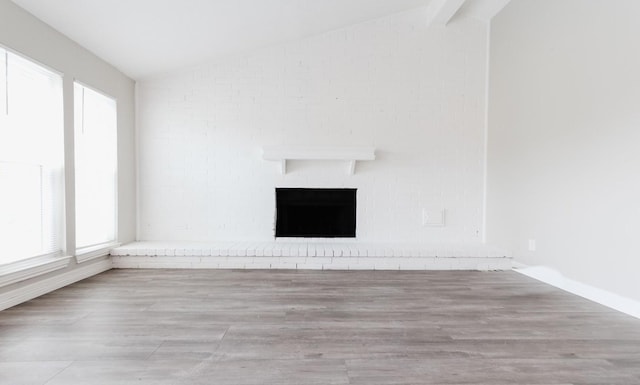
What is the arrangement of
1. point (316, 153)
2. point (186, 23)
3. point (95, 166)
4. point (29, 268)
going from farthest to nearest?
1. point (316, 153)
2. point (95, 166)
3. point (186, 23)
4. point (29, 268)

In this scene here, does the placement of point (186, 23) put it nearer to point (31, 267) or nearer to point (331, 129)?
point (331, 129)

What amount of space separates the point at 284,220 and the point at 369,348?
7.62ft

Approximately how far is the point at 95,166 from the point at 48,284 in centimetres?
124

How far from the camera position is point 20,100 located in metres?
2.31

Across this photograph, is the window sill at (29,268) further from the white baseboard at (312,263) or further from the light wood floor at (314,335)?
the white baseboard at (312,263)

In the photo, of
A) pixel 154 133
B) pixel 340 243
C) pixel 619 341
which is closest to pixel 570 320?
pixel 619 341

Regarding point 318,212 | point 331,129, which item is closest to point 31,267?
point 318,212

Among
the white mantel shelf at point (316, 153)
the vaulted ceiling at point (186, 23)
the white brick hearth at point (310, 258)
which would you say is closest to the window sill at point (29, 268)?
the white brick hearth at point (310, 258)

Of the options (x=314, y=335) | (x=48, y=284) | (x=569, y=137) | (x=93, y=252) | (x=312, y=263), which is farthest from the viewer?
(x=312, y=263)

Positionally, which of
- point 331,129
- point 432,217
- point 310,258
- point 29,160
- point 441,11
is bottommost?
point 310,258

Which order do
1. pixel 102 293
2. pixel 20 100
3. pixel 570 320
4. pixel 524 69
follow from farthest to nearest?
pixel 524 69 → pixel 102 293 → pixel 20 100 → pixel 570 320

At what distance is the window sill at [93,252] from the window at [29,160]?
21cm

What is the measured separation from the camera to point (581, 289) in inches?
101

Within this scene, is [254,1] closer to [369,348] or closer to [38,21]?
[38,21]
